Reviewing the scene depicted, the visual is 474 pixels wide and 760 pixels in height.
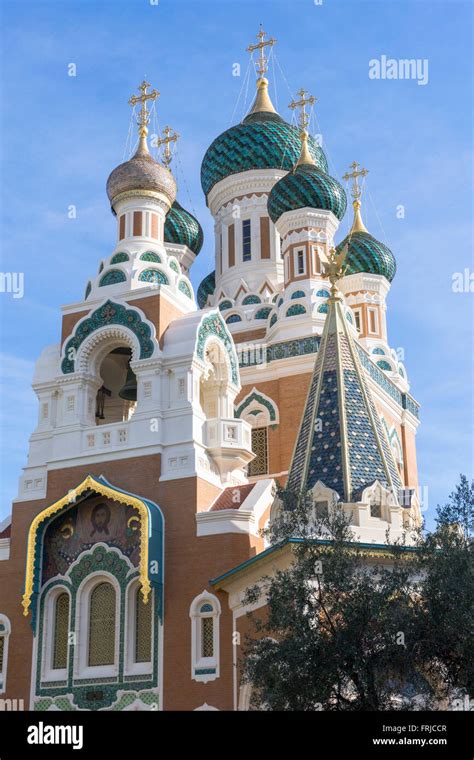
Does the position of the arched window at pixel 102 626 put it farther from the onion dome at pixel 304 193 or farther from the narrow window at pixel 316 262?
the onion dome at pixel 304 193

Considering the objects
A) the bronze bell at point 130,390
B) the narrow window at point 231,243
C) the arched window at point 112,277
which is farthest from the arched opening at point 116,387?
the narrow window at point 231,243

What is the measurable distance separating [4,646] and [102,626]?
166cm

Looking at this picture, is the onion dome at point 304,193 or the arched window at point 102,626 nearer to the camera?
the arched window at point 102,626

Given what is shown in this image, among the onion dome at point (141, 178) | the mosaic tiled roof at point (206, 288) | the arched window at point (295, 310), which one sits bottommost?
the arched window at point (295, 310)

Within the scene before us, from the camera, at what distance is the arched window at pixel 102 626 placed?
1527 centimetres

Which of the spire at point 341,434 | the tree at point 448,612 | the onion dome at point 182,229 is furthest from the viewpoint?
the onion dome at point 182,229

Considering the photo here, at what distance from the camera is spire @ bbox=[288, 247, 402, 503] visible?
14.2 meters

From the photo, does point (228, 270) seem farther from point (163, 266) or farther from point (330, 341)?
point (330, 341)

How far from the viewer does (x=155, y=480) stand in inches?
621

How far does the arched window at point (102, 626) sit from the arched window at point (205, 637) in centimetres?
137

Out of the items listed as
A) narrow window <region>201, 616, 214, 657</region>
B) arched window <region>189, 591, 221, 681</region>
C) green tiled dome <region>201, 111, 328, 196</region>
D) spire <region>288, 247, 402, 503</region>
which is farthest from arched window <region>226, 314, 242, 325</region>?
narrow window <region>201, 616, 214, 657</region>

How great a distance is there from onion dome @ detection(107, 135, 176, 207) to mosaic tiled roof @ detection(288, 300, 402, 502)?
491 centimetres
